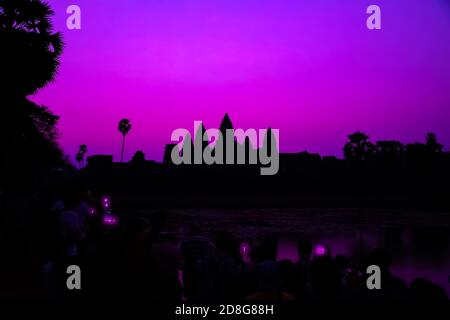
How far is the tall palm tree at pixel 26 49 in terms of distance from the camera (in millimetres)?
13500

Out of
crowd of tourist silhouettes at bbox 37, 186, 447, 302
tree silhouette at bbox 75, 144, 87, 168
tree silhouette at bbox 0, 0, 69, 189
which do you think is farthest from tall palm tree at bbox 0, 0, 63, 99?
tree silhouette at bbox 75, 144, 87, 168

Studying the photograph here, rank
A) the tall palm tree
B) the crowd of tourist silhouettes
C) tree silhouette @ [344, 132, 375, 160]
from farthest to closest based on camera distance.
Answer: tree silhouette @ [344, 132, 375, 160], the tall palm tree, the crowd of tourist silhouettes

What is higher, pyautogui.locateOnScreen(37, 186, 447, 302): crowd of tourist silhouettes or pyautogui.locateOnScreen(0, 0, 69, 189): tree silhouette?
pyautogui.locateOnScreen(0, 0, 69, 189): tree silhouette

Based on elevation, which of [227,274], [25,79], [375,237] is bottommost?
[375,237]

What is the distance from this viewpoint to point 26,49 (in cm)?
1379

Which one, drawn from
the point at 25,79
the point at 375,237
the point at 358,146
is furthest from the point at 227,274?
the point at 358,146

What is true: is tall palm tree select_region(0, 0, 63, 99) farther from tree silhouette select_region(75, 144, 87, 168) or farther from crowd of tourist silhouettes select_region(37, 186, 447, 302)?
tree silhouette select_region(75, 144, 87, 168)

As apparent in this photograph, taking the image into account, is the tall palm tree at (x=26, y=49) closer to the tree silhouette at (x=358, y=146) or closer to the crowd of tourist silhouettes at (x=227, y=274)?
the crowd of tourist silhouettes at (x=227, y=274)

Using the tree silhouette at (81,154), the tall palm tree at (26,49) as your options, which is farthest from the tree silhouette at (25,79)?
the tree silhouette at (81,154)

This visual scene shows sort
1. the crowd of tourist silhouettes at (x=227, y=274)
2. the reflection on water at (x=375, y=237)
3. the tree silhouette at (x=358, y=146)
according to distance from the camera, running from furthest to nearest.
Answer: the tree silhouette at (x=358, y=146) → the reflection on water at (x=375, y=237) → the crowd of tourist silhouettes at (x=227, y=274)

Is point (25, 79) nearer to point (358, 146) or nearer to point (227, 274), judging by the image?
point (227, 274)

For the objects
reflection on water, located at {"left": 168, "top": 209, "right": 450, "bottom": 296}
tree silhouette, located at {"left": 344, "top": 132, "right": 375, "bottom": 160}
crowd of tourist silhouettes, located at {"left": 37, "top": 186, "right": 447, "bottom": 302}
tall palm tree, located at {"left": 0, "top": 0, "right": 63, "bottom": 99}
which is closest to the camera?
crowd of tourist silhouettes, located at {"left": 37, "top": 186, "right": 447, "bottom": 302}

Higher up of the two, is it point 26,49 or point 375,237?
point 26,49

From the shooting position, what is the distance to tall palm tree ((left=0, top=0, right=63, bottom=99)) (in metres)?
13.5
